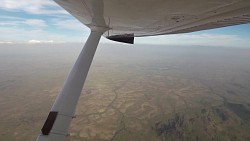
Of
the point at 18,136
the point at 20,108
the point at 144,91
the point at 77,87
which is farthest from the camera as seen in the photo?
the point at 144,91

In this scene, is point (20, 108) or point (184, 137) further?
point (20, 108)

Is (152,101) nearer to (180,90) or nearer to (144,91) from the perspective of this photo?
(144,91)

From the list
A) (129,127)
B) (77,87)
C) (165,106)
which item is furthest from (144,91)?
(77,87)

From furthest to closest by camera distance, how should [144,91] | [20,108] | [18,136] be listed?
[144,91], [20,108], [18,136]

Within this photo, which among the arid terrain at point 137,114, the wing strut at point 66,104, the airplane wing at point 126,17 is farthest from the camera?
the arid terrain at point 137,114

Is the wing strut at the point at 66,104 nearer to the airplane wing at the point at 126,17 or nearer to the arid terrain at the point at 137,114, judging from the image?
the airplane wing at the point at 126,17

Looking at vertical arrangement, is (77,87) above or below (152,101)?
above

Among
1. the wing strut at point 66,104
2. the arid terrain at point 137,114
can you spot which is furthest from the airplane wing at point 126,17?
the arid terrain at point 137,114

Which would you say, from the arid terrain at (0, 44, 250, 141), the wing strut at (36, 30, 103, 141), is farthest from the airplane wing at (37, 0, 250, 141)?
the arid terrain at (0, 44, 250, 141)
